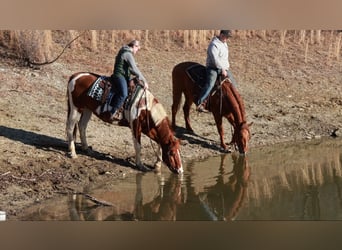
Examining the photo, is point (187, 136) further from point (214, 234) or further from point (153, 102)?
point (214, 234)

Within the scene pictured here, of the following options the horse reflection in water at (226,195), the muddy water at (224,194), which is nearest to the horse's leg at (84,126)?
the muddy water at (224,194)

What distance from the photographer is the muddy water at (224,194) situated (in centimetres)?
625

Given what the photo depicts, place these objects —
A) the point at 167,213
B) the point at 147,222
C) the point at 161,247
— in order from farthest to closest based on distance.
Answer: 1. the point at 167,213
2. the point at 147,222
3. the point at 161,247

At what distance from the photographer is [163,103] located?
9.12 metres

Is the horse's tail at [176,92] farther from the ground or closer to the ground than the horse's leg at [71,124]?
farther from the ground

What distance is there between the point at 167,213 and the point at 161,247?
1.05 metres

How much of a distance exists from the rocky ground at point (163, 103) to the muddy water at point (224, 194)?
46 centimetres

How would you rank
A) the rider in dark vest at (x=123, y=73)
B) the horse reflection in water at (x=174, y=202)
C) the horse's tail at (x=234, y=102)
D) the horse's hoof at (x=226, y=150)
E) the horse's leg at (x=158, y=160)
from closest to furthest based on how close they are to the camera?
1. the horse reflection in water at (x=174, y=202)
2. the rider in dark vest at (x=123, y=73)
3. the horse's leg at (x=158, y=160)
4. the horse's tail at (x=234, y=102)
5. the horse's hoof at (x=226, y=150)

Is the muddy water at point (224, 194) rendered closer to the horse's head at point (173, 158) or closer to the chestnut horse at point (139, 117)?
the horse's head at point (173, 158)

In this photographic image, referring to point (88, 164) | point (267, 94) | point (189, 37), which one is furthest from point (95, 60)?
point (267, 94)

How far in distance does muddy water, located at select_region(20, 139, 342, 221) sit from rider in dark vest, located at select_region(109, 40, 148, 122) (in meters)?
0.86

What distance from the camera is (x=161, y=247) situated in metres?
5.27

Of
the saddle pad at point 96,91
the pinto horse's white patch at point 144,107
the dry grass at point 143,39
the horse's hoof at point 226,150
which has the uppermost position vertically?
the dry grass at point 143,39

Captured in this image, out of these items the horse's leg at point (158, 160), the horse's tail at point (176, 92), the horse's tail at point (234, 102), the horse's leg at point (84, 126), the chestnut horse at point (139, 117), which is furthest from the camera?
the horse's tail at point (176, 92)
